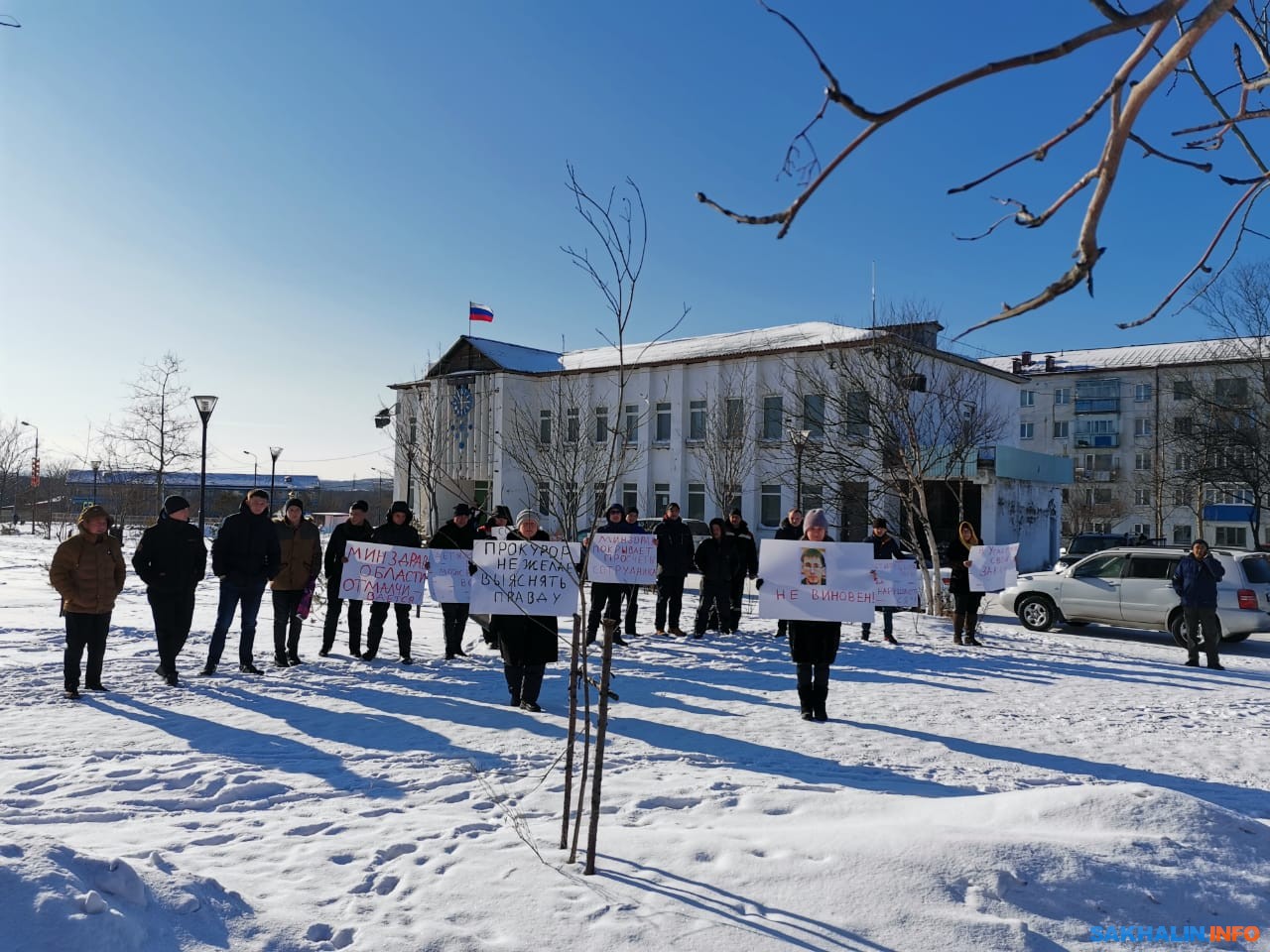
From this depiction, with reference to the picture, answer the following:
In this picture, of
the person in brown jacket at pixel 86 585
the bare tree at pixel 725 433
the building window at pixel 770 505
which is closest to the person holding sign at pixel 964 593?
the person in brown jacket at pixel 86 585

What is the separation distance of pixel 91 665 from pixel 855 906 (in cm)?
809

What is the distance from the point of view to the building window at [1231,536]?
54447 mm

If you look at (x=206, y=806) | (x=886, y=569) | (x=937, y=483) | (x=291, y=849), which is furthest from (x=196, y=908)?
(x=937, y=483)

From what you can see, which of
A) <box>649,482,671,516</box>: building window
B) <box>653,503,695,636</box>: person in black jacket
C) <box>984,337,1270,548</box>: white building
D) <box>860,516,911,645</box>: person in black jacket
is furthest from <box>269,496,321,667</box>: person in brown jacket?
<box>984,337,1270,548</box>: white building

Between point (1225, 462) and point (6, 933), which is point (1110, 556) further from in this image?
point (6, 933)

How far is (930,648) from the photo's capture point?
43.4ft

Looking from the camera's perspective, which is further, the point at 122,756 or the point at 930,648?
the point at 930,648

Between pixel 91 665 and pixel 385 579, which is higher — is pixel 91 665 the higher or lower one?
the lower one

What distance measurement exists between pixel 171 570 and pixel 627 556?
631cm

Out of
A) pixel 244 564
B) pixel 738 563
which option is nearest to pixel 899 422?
pixel 738 563

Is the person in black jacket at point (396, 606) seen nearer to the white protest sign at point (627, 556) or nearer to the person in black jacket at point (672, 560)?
the white protest sign at point (627, 556)

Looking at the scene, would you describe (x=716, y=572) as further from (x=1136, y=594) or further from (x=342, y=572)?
(x=1136, y=594)

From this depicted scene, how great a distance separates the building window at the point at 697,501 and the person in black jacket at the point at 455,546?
27.3m

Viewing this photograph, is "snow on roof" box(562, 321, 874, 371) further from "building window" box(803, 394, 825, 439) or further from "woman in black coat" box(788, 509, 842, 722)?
"woman in black coat" box(788, 509, 842, 722)
